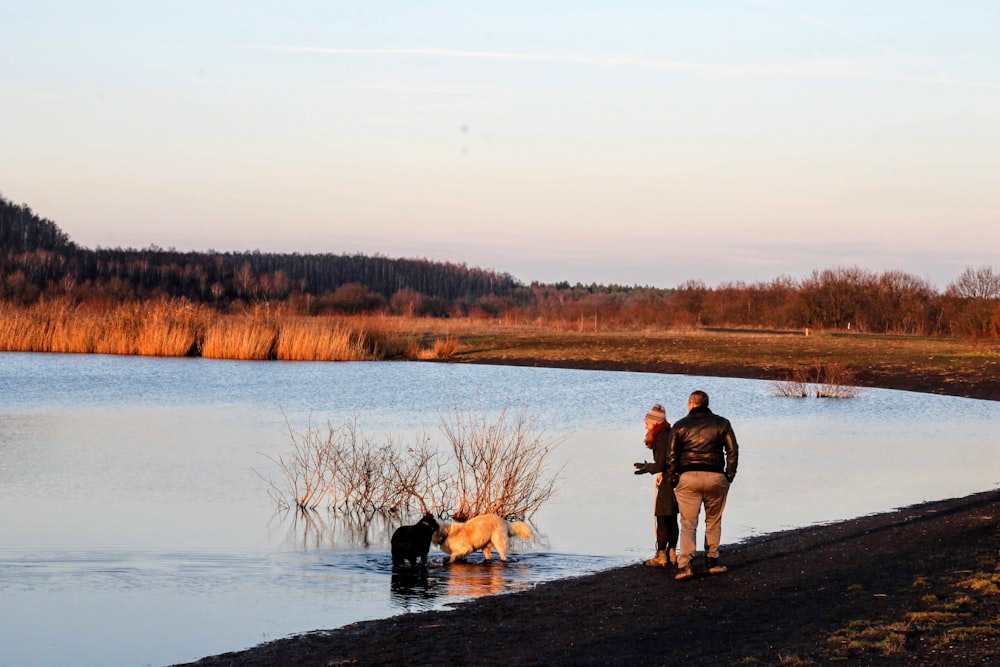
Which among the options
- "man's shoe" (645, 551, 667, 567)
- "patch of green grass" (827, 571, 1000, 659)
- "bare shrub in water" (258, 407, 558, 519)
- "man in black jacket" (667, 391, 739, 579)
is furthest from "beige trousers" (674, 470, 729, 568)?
"bare shrub in water" (258, 407, 558, 519)

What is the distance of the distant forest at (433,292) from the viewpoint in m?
68.1

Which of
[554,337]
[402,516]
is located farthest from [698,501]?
[554,337]

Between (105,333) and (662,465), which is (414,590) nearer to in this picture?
(662,465)

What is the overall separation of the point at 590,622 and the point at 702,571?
221 centimetres

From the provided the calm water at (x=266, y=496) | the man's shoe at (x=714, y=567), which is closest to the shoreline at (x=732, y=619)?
the man's shoe at (x=714, y=567)

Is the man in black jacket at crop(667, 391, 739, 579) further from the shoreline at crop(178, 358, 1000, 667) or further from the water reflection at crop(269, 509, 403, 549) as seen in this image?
the water reflection at crop(269, 509, 403, 549)

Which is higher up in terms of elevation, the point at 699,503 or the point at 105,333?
the point at 105,333

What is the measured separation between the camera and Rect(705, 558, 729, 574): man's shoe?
1029 centimetres

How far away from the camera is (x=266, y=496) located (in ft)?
51.6

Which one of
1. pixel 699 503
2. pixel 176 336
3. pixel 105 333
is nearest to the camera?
pixel 699 503

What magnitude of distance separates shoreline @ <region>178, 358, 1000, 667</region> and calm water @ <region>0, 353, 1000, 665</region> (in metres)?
0.77

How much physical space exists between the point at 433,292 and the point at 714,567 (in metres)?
149

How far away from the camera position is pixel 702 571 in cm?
1047

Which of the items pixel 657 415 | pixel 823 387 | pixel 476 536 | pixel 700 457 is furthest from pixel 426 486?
pixel 823 387
